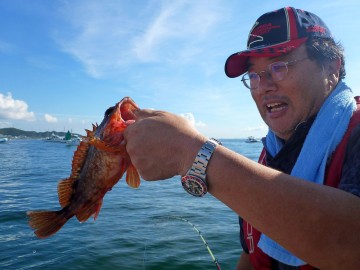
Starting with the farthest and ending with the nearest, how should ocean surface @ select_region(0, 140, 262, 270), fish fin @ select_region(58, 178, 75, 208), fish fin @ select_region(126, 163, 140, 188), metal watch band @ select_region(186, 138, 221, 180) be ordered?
ocean surface @ select_region(0, 140, 262, 270), fish fin @ select_region(58, 178, 75, 208), fish fin @ select_region(126, 163, 140, 188), metal watch band @ select_region(186, 138, 221, 180)

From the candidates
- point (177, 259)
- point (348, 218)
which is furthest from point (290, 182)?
point (177, 259)

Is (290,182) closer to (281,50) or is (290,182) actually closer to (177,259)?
(281,50)

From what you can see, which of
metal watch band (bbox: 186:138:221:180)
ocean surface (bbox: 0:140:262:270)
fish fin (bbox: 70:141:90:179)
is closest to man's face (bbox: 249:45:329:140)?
metal watch band (bbox: 186:138:221:180)

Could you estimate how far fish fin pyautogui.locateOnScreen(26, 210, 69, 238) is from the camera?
3002mm

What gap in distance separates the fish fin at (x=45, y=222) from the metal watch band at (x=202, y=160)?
2.12 meters

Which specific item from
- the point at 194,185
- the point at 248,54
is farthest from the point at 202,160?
the point at 248,54

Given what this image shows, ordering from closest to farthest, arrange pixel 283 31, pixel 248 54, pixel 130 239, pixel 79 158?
pixel 283 31 → pixel 248 54 → pixel 79 158 → pixel 130 239

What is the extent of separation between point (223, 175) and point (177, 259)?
677cm

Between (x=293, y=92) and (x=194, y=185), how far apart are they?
137 cm

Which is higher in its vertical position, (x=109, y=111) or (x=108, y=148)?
(x=109, y=111)

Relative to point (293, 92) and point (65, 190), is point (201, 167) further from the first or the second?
point (65, 190)

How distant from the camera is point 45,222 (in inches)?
121

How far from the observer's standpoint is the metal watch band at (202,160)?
153cm

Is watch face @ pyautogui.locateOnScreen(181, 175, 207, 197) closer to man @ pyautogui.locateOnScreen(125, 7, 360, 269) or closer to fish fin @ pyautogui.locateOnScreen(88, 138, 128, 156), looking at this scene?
man @ pyautogui.locateOnScreen(125, 7, 360, 269)
